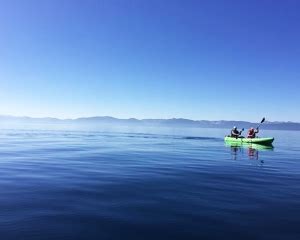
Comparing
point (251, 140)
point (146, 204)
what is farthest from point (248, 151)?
point (146, 204)

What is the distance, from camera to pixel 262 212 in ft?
42.5

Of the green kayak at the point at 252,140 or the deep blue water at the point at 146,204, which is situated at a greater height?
the green kayak at the point at 252,140

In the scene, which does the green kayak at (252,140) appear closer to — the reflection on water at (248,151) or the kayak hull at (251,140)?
the kayak hull at (251,140)

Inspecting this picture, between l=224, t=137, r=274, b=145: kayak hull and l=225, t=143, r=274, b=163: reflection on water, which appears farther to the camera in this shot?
l=224, t=137, r=274, b=145: kayak hull

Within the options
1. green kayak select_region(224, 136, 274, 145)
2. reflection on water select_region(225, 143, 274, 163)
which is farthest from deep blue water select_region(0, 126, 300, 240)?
green kayak select_region(224, 136, 274, 145)

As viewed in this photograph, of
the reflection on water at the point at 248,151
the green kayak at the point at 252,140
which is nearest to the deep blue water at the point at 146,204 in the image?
the reflection on water at the point at 248,151

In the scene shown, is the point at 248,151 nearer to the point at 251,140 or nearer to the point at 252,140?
the point at 252,140

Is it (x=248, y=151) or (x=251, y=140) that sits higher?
(x=251, y=140)

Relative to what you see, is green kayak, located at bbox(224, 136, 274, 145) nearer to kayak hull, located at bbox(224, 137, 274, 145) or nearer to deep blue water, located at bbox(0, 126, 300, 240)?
kayak hull, located at bbox(224, 137, 274, 145)

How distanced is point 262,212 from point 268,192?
404cm

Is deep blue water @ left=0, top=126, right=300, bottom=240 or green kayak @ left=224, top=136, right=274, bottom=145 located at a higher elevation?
green kayak @ left=224, top=136, right=274, bottom=145

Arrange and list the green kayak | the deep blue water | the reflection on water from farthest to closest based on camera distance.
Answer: the green kayak < the reflection on water < the deep blue water

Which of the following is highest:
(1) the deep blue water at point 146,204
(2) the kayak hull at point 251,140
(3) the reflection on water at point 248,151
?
(2) the kayak hull at point 251,140

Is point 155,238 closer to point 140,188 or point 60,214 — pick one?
point 60,214
